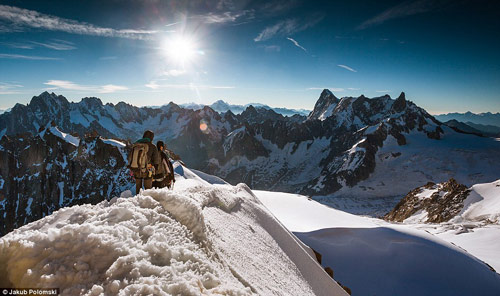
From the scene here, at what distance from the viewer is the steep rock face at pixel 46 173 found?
78562 millimetres

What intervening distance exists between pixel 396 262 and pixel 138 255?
Answer: 1138cm

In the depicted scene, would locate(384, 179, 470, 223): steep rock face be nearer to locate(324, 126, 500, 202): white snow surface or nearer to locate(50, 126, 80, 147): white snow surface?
locate(324, 126, 500, 202): white snow surface

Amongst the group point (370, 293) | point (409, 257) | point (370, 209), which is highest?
point (409, 257)

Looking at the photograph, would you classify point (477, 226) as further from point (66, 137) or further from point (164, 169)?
point (66, 137)

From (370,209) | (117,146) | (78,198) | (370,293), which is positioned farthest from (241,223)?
(370,209)

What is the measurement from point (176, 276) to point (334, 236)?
11.0m

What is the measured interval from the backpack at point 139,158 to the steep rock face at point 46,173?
255 ft

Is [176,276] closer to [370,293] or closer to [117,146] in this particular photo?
[370,293]

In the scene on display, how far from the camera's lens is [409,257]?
10.3 m

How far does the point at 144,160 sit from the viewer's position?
7801 mm

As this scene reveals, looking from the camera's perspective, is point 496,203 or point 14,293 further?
point 496,203

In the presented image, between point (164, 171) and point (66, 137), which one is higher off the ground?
point (164, 171)

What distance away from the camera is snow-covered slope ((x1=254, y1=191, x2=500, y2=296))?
9.40 meters

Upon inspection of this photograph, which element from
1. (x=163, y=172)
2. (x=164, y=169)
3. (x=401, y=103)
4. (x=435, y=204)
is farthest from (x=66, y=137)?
(x=401, y=103)
